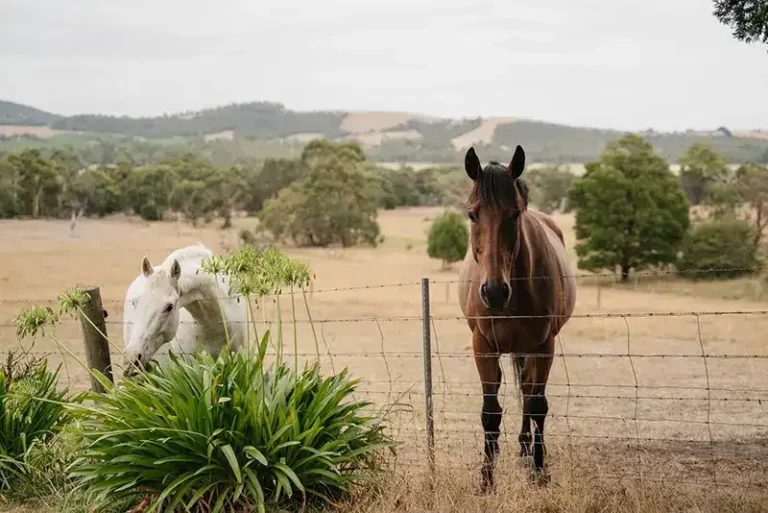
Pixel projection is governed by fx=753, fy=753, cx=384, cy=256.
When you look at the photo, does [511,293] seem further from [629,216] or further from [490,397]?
[629,216]

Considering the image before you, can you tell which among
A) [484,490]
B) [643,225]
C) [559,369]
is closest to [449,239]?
[643,225]

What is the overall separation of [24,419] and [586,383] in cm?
979

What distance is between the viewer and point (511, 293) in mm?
5148

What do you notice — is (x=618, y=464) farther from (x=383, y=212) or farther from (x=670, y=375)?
(x=383, y=212)

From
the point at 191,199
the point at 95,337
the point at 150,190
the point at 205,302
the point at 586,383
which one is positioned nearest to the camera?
the point at 95,337

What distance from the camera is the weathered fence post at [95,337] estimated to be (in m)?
5.98

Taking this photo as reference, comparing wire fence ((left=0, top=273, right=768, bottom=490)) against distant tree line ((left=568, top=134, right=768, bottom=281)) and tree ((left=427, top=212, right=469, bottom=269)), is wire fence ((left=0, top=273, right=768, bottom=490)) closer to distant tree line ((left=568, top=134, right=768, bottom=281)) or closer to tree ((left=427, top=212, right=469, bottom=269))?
distant tree line ((left=568, top=134, right=768, bottom=281))

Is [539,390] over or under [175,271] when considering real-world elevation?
under

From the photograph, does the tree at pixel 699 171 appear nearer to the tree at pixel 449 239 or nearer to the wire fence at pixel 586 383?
the tree at pixel 449 239

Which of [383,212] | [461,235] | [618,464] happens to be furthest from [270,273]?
[383,212]

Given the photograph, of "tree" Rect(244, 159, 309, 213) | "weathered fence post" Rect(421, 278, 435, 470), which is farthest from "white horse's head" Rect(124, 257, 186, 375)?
"tree" Rect(244, 159, 309, 213)

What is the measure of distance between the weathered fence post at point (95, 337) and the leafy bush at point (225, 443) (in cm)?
140

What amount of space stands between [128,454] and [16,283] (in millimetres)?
28782

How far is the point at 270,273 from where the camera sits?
4.79 m
